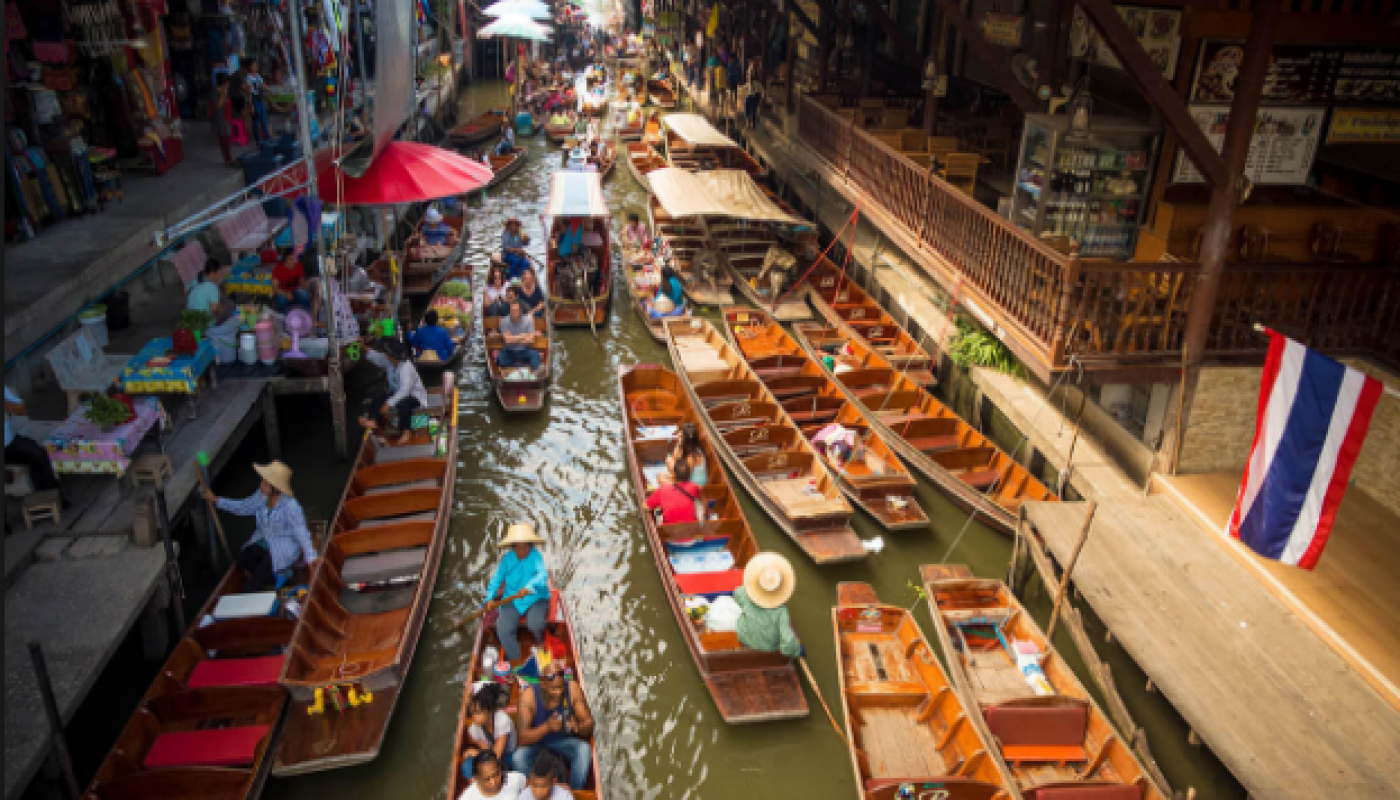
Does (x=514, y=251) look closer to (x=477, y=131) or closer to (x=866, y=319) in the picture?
(x=866, y=319)

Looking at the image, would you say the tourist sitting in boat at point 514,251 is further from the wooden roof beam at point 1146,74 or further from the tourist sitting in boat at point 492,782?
the tourist sitting in boat at point 492,782

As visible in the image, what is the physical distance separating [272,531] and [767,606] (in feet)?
16.8

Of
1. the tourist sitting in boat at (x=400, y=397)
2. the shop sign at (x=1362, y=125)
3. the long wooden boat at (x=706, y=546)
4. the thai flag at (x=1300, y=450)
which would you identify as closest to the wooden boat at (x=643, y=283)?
the long wooden boat at (x=706, y=546)

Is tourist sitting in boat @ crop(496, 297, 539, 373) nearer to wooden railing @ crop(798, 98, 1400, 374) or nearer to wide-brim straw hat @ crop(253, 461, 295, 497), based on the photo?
wide-brim straw hat @ crop(253, 461, 295, 497)

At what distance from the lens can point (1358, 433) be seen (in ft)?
23.1

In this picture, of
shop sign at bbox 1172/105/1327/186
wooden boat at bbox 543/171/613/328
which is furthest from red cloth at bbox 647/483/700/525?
shop sign at bbox 1172/105/1327/186

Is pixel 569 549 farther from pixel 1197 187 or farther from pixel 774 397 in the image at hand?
pixel 1197 187

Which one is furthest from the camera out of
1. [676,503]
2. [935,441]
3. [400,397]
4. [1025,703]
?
[935,441]

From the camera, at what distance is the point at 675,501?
34.7 feet

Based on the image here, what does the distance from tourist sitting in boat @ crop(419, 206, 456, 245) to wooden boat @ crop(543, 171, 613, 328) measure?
2.31 m

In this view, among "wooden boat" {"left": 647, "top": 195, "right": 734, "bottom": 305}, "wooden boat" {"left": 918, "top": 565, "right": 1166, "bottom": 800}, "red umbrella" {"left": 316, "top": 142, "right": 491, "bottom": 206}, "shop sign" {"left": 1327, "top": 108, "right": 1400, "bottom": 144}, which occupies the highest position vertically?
"shop sign" {"left": 1327, "top": 108, "right": 1400, "bottom": 144}

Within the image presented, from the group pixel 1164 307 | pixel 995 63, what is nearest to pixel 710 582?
pixel 1164 307

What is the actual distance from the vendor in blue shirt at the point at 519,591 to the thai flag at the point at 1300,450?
6394mm

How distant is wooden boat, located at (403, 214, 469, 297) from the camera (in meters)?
17.9
